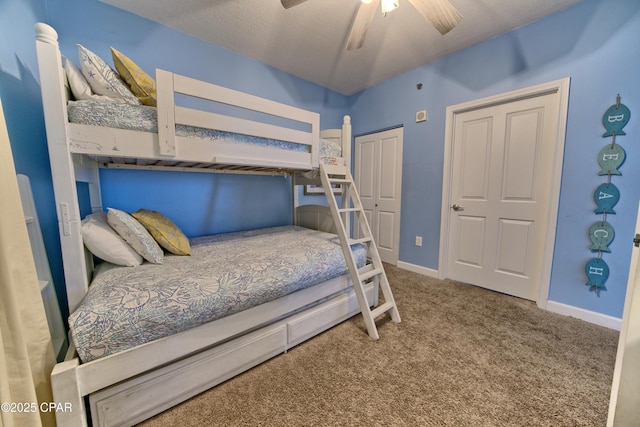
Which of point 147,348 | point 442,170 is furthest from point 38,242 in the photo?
point 442,170

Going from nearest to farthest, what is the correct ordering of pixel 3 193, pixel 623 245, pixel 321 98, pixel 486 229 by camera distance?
pixel 3 193
pixel 623 245
pixel 486 229
pixel 321 98

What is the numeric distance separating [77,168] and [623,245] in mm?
3779

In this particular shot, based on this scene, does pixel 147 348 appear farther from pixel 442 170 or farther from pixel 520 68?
pixel 520 68

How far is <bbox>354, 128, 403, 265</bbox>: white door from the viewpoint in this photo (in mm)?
3250

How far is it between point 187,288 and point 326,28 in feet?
8.23

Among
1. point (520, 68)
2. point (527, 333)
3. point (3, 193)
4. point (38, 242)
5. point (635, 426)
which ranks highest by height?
point (520, 68)

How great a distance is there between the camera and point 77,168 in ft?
4.34

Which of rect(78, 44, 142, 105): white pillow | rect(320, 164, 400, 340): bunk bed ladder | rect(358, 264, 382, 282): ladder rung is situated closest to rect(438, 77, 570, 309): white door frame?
rect(320, 164, 400, 340): bunk bed ladder

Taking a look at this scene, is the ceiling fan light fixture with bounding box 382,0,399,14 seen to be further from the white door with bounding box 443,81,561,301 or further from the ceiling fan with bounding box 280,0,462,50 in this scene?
the white door with bounding box 443,81,561,301

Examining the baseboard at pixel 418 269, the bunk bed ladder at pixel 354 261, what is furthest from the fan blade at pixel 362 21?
Result: the baseboard at pixel 418 269

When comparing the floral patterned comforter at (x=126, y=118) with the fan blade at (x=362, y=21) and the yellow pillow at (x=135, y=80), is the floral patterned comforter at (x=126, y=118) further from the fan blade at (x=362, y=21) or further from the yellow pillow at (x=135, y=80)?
the fan blade at (x=362, y=21)

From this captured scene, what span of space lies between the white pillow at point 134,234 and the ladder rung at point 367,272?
1433 millimetres

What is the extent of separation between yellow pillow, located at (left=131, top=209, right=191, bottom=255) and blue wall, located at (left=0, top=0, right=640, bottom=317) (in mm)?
466

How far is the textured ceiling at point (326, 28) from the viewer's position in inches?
76.1
